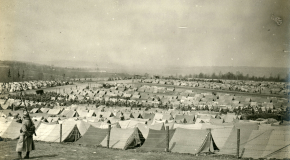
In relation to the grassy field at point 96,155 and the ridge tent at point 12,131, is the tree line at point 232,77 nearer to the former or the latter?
the grassy field at point 96,155

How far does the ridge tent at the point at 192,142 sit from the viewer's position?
957cm

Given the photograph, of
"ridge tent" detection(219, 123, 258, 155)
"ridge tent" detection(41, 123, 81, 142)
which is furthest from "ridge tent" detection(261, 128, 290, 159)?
"ridge tent" detection(41, 123, 81, 142)

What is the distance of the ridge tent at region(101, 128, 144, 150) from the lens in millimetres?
10766

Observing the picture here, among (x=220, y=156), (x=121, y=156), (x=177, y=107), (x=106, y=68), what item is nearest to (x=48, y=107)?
(x=106, y=68)

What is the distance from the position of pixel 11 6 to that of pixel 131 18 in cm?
677

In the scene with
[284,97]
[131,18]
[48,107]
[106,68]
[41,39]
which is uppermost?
[131,18]

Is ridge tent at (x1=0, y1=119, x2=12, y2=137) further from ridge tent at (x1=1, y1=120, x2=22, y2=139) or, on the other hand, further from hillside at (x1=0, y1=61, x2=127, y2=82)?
hillside at (x1=0, y1=61, x2=127, y2=82)

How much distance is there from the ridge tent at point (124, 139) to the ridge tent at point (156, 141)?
57cm

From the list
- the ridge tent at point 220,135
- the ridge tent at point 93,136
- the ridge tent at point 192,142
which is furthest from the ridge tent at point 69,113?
the ridge tent at point 220,135

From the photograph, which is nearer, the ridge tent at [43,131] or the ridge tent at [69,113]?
the ridge tent at [43,131]

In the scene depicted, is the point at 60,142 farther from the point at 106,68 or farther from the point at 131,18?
Result: the point at 106,68

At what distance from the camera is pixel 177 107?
2323 cm

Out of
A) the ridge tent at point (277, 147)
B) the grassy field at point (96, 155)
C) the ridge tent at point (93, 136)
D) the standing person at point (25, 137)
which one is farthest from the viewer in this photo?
the ridge tent at point (93, 136)

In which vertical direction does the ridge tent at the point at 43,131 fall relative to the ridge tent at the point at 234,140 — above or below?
below
